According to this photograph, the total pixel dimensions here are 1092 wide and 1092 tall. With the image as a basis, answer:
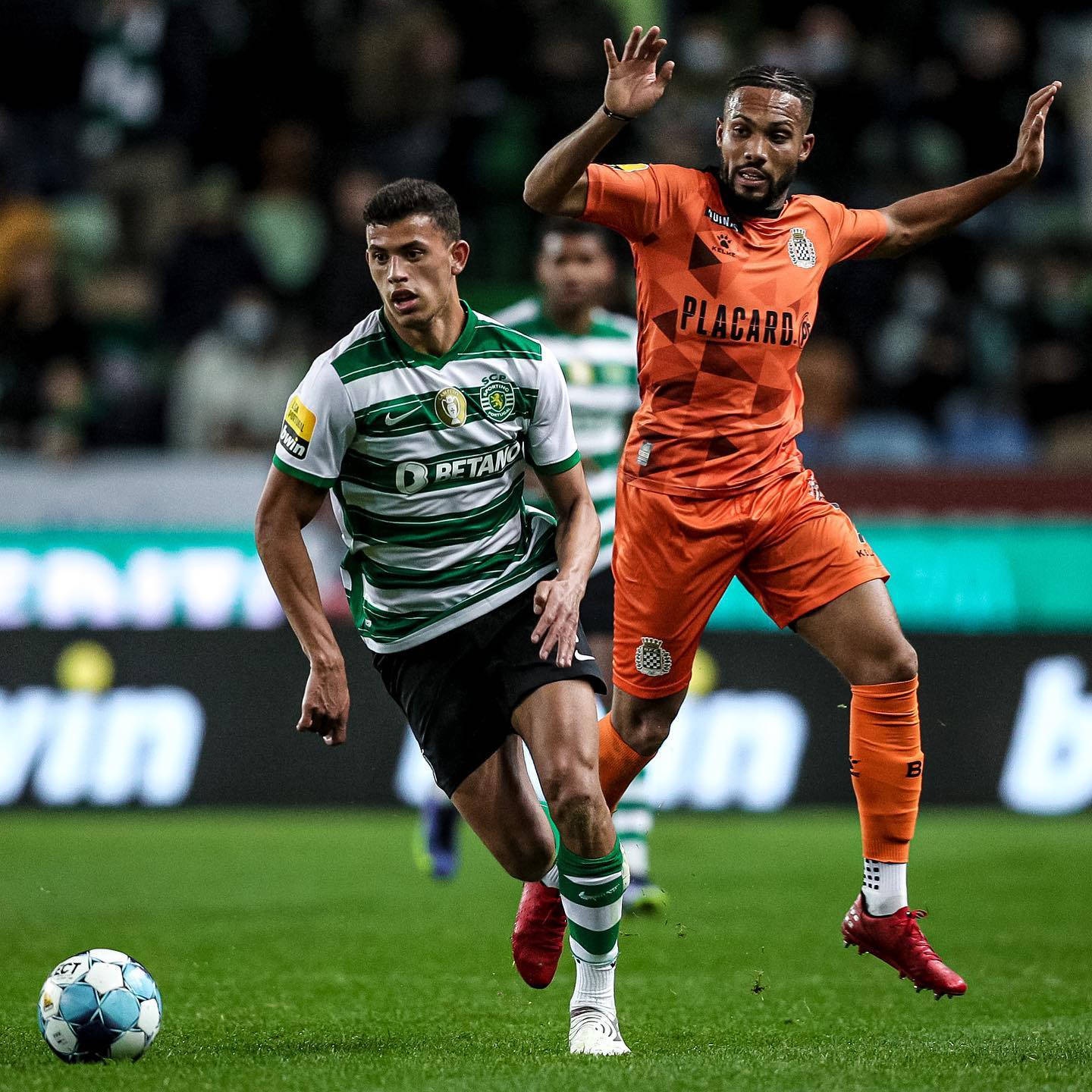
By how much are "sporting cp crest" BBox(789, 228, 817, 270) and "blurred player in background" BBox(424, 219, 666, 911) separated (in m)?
1.78

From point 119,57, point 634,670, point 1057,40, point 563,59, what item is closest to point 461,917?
point 634,670

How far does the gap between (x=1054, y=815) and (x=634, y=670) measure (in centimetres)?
547

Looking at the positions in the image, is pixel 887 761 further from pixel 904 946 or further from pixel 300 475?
pixel 300 475

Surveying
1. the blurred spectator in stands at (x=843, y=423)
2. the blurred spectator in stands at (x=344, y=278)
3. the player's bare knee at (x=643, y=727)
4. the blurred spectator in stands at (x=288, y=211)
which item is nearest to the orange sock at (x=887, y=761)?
the player's bare knee at (x=643, y=727)

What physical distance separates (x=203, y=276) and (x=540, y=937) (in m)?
8.93

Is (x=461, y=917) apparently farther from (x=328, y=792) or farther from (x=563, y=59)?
(x=563, y=59)

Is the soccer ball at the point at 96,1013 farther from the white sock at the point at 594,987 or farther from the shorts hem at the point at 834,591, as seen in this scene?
the shorts hem at the point at 834,591

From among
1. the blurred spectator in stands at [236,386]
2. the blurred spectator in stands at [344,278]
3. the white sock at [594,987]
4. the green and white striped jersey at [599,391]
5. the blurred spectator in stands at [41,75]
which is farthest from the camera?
the blurred spectator in stands at [41,75]

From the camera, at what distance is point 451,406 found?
16.9 feet

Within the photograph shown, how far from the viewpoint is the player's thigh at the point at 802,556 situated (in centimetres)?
561

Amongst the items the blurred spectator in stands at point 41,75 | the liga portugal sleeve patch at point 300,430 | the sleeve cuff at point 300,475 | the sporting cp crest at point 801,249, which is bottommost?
the sleeve cuff at point 300,475

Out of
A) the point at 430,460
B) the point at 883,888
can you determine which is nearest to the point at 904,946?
the point at 883,888

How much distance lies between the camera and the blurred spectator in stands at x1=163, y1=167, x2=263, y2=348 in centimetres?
1351

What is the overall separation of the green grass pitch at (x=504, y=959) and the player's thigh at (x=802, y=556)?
4.09 ft
